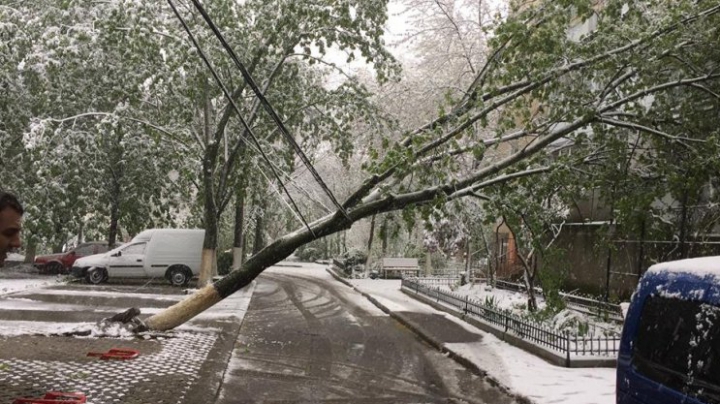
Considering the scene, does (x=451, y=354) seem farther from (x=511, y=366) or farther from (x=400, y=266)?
(x=400, y=266)

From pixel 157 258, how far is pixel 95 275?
2.32 metres

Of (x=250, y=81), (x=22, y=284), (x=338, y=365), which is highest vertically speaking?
(x=250, y=81)

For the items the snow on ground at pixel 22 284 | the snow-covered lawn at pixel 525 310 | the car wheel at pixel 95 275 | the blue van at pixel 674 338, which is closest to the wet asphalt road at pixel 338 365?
the snow-covered lawn at pixel 525 310

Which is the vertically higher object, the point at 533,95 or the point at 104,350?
the point at 533,95

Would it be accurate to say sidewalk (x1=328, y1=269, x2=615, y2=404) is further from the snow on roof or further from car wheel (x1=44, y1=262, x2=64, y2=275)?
car wheel (x1=44, y1=262, x2=64, y2=275)

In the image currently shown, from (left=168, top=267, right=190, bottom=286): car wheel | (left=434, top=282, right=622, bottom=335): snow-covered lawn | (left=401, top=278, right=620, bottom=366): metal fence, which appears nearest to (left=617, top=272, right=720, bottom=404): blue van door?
(left=401, top=278, right=620, bottom=366): metal fence

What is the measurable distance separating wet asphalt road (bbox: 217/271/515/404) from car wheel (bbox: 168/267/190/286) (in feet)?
22.4

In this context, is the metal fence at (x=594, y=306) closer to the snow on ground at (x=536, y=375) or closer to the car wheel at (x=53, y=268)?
the snow on ground at (x=536, y=375)

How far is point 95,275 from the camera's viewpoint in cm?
2234

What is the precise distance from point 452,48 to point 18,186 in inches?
664

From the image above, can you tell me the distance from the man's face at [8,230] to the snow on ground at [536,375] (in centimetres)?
696

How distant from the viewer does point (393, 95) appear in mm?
23234

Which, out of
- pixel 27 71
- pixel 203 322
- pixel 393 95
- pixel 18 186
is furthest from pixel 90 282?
pixel 393 95

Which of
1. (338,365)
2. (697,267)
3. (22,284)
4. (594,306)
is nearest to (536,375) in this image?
(338,365)
